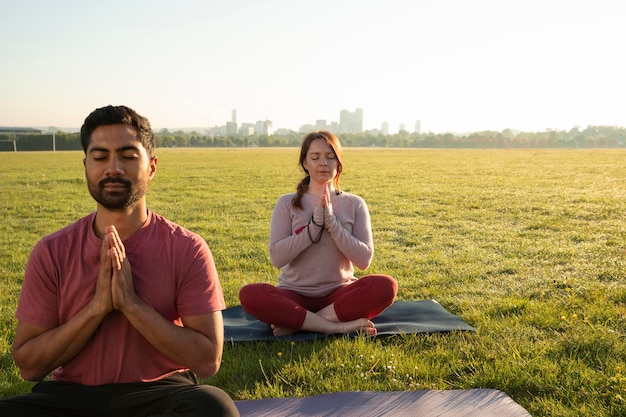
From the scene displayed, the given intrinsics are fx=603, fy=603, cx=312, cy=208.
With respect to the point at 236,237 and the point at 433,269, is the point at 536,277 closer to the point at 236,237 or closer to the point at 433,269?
the point at 433,269

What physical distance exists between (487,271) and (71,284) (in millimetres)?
6221

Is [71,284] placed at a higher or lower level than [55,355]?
higher

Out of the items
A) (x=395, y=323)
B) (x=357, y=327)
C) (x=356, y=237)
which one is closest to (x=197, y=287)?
(x=357, y=327)

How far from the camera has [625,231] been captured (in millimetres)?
10719

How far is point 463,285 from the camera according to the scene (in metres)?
7.31

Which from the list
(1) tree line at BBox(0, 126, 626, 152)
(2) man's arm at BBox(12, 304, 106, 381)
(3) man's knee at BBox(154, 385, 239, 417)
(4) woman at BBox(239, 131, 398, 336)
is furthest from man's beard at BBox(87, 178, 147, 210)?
(1) tree line at BBox(0, 126, 626, 152)

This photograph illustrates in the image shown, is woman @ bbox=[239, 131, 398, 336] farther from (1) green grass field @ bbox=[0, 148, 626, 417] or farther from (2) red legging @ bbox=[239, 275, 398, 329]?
(1) green grass field @ bbox=[0, 148, 626, 417]

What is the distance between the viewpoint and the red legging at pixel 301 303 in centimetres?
516

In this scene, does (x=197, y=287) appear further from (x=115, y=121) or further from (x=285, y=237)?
(x=285, y=237)

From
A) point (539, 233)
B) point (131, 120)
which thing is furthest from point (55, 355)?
point (539, 233)

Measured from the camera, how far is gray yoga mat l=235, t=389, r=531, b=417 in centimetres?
382

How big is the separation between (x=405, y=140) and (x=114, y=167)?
4691 inches

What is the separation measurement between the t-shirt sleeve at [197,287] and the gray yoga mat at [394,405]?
4.03ft

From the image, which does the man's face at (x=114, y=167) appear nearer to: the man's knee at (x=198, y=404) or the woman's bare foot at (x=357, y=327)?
the man's knee at (x=198, y=404)
